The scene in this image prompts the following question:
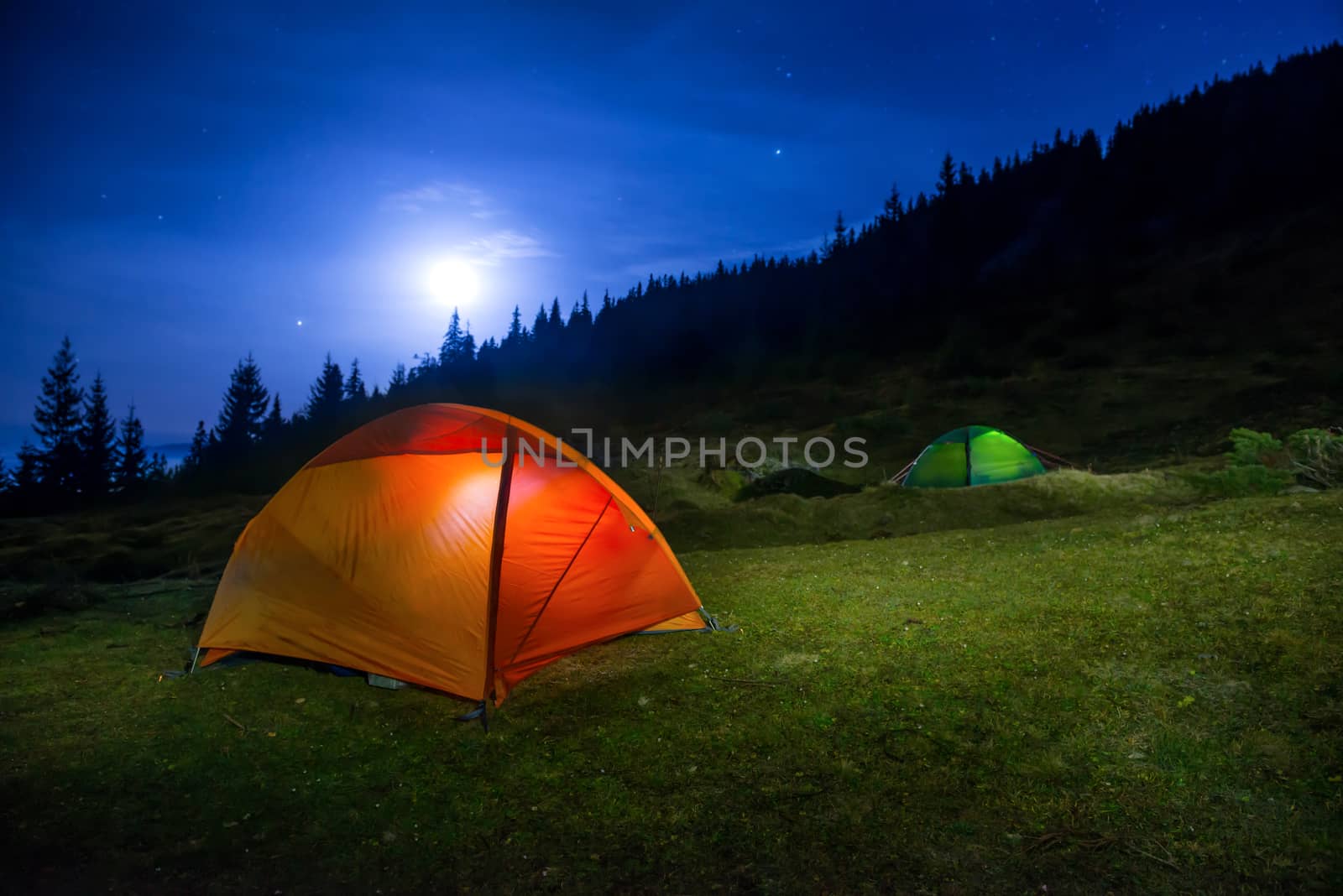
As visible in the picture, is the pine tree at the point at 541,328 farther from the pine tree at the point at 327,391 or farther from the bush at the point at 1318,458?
the bush at the point at 1318,458

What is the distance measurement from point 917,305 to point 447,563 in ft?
201

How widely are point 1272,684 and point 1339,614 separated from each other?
53.1 inches

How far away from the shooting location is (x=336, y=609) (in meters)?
5.38

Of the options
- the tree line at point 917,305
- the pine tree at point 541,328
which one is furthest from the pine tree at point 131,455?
the pine tree at point 541,328

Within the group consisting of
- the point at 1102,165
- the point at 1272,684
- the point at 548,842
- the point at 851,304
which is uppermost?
the point at 1102,165

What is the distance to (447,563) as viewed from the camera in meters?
5.24

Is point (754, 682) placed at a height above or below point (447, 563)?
below

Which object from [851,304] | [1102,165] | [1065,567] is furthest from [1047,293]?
[1065,567]

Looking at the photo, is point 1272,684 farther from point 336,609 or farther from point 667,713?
point 336,609

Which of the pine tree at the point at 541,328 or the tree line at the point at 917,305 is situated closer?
the tree line at the point at 917,305

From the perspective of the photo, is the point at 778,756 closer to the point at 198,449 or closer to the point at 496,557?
the point at 496,557

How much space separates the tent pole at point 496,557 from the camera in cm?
493

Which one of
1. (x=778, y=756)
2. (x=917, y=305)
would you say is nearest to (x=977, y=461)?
(x=778, y=756)

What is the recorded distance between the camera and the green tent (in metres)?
14.3
